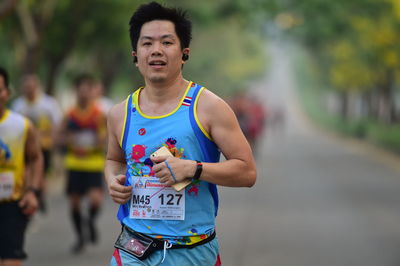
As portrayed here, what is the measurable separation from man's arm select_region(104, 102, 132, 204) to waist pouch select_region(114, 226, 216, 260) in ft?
0.58

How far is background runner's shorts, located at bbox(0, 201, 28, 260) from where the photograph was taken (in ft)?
16.7

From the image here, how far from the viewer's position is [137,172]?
144 inches

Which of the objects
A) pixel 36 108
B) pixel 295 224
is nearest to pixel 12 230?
pixel 36 108

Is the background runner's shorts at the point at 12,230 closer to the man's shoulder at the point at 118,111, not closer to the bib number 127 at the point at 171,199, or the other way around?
the man's shoulder at the point at 118,111

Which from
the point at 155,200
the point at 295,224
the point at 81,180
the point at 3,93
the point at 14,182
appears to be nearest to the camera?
the point at 155,200

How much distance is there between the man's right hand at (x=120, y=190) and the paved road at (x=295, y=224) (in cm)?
436

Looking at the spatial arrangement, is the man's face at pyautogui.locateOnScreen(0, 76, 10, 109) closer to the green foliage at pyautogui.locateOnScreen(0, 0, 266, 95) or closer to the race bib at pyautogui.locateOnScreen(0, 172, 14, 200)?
the race bib at pyautogui.locateOnScreen(0, 172, 14, 200)

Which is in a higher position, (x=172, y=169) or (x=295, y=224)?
(x=172, y=169)

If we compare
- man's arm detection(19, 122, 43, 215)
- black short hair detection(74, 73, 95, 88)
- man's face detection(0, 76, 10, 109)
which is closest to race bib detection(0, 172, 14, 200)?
man's arm detection(19, 122, 43, 215)

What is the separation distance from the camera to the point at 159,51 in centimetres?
352

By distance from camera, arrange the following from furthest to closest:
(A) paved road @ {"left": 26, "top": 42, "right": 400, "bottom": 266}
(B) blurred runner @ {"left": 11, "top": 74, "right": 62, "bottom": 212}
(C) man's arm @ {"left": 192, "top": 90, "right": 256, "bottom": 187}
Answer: (B) blurred runner @ {"left": 11, "top": 74, "right": 62, "bottom": 212}, (A) paved road @ {"left": 26, "top": 42, "right": 400, "bottom": 266}, (C) man's arm @ {"left": 192, "top": 90, "right": 256, "bottom": 187}

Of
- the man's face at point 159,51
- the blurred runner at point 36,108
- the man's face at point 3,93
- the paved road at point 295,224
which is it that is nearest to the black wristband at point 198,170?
the man's face at point 159,51

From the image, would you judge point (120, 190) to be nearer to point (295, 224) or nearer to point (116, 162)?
point (116, 162)

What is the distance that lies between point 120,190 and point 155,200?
0.17 metres
